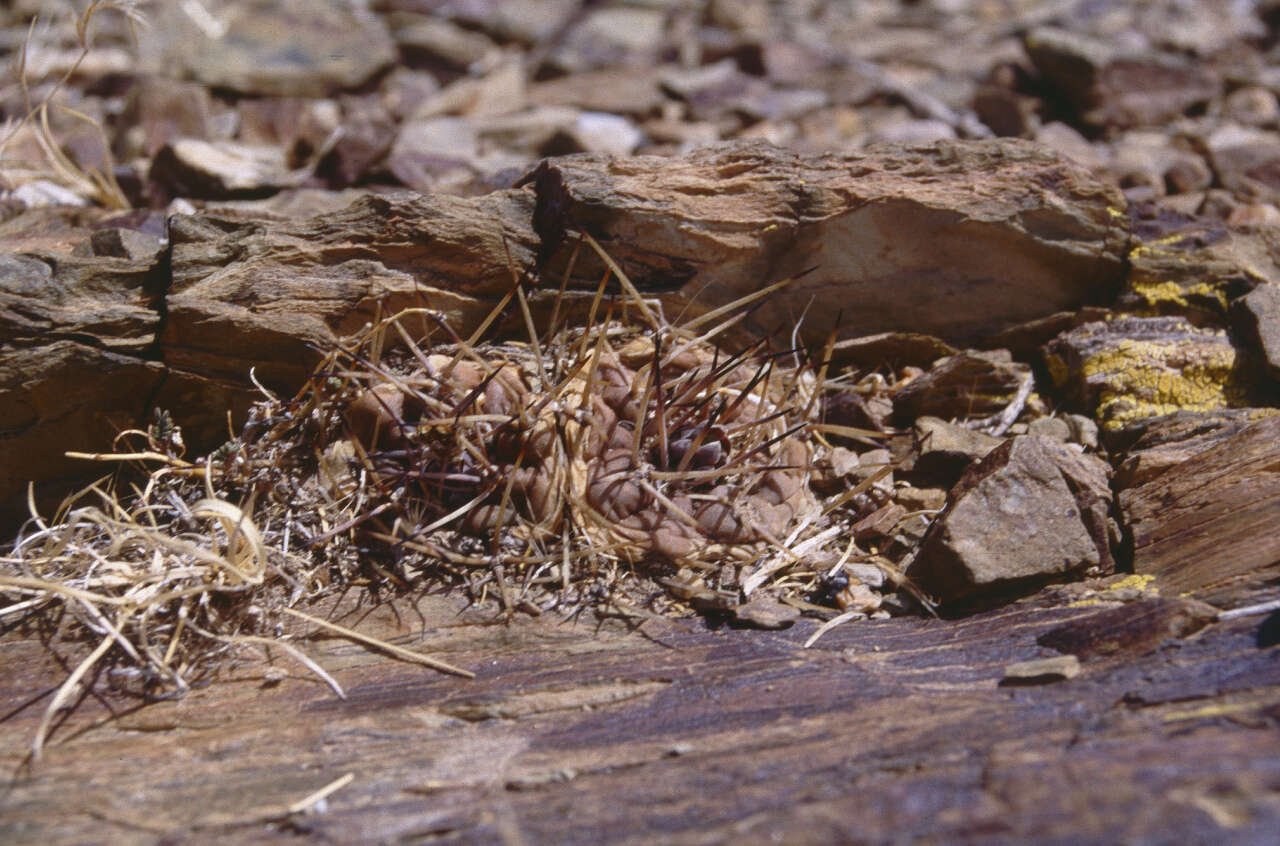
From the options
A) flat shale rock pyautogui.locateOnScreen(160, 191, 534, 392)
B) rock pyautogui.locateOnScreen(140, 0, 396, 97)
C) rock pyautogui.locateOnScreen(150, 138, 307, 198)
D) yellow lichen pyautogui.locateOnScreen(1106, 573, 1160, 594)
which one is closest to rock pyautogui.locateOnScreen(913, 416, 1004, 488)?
yellow lichen pyautogui.locateOnScreen(1106, 573, 1160, 594)

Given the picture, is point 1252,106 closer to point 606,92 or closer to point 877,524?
point 606,92

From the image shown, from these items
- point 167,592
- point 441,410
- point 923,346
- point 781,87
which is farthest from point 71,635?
point 781,87

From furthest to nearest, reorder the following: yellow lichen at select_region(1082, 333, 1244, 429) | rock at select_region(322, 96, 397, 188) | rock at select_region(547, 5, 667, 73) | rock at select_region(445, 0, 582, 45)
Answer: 1. rock at select_region(445, 0, 582, 45)
2. rock at select_region(547, 5, 667, 73)
3. rock at select_region(322, 96, 397, 188)
4. yellow lichen at select_region(1082, 333, 1244, 429)

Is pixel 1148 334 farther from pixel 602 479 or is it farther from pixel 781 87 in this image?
pixel 781 87

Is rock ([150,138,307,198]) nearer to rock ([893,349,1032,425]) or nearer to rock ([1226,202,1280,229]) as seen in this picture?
rock ([893,349,1032,425])

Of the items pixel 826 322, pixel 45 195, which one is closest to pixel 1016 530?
pixel 826 322

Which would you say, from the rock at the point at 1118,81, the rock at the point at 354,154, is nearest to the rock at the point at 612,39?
the rock at the point at 354,154
